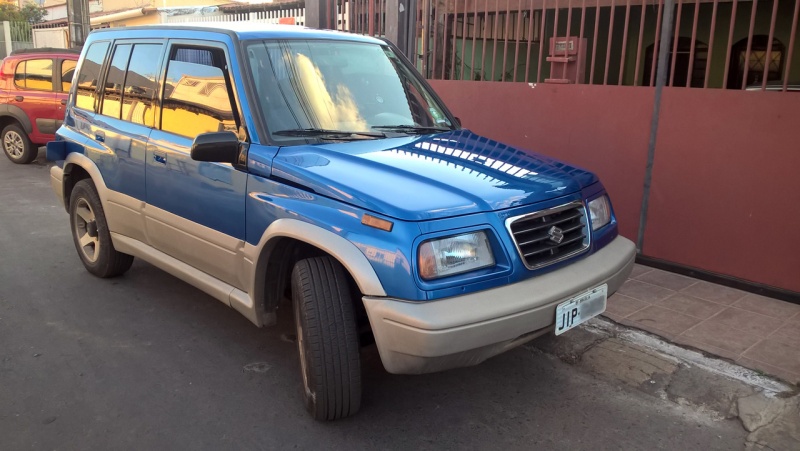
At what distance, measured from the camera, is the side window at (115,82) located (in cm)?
454

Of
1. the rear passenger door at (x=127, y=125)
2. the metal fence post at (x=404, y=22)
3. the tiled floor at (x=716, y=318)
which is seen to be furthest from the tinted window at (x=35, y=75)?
the tiled floor at (x=716, y=318)

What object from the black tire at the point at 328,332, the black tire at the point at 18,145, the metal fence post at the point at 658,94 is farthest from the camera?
the black tire at the point at 18,145

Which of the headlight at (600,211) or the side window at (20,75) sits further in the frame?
the side window at (20,75)

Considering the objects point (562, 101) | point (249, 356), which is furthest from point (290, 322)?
point (562, 101)

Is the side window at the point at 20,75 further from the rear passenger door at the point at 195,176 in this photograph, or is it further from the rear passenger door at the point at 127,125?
the rear passenger door at the point at 195,176

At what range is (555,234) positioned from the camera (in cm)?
303

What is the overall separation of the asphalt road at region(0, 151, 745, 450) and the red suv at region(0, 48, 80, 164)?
6723mm

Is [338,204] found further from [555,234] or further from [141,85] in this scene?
[141,85]

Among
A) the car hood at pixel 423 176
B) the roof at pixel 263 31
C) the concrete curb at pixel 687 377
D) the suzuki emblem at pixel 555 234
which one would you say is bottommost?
the concrete curb at pixel 687 377

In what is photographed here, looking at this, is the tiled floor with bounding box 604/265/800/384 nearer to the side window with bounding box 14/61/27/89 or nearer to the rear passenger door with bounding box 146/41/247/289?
the rear passenger door with bounding box 146/41/247/289

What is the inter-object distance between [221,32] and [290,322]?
196 centimetres

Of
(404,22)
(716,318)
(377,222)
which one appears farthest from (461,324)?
(404,22)

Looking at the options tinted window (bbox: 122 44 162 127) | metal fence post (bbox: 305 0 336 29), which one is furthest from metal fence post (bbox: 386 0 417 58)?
tinted window (bbox: 122 44 162 127)

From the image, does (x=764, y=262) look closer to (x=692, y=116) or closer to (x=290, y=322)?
(x=692, y=116)
